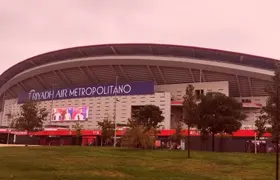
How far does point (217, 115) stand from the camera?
1811 inches

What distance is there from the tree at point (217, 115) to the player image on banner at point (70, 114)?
50989mm

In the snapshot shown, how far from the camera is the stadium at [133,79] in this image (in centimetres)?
8000

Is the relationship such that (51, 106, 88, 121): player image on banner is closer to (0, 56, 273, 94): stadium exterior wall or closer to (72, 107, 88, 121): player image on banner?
(72, 107, 88, 121): player image on banner

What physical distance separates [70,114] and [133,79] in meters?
20.1

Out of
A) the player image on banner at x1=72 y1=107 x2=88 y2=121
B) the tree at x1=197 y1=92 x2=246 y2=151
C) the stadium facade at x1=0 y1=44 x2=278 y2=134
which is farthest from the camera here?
the player image on banner at x1=72 y1=107 x2=88 y2=121

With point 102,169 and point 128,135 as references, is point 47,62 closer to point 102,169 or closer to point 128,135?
point 128,135

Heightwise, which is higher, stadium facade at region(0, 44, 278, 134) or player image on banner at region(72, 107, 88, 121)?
stadium facade at region(0, 44, 278, 134)

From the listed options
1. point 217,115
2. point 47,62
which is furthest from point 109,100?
point 217,115

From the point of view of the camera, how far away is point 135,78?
89750mm

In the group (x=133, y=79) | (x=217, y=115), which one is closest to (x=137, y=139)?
(x=217, y=115)

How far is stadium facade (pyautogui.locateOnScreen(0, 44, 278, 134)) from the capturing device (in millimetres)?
80188

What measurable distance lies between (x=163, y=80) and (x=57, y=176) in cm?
7171

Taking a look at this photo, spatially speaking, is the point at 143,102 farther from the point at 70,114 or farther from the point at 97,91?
the point at 70,114

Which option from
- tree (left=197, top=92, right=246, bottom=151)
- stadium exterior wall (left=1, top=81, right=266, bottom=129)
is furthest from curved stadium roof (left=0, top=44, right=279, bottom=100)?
tree (left=197, top=92, right=246, bottom=151)
